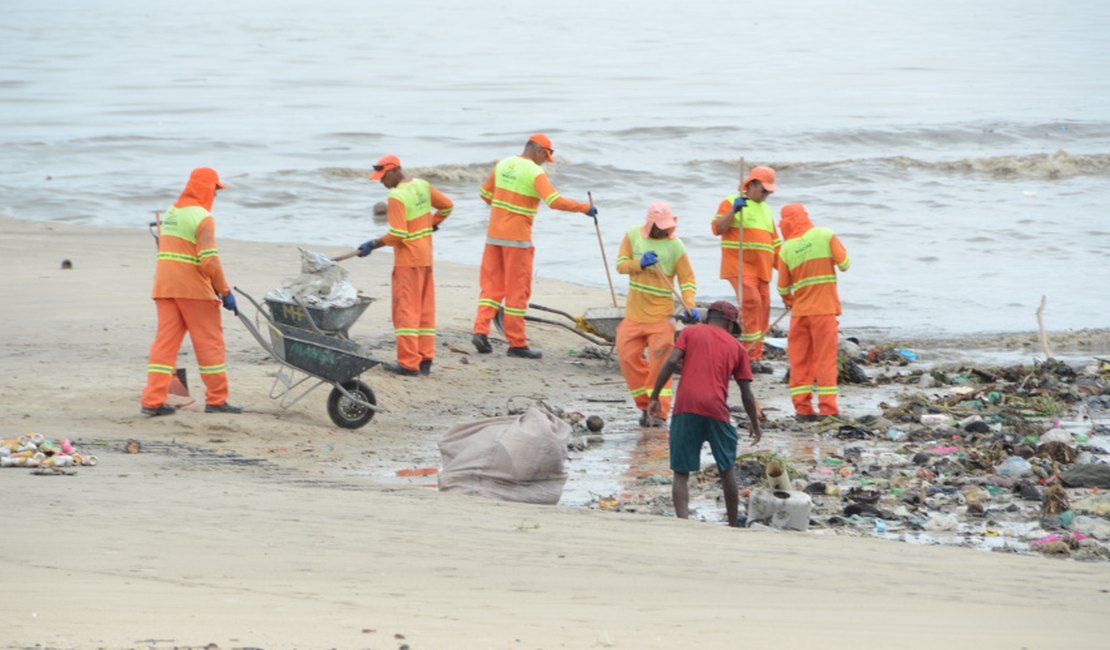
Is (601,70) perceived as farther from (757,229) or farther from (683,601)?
(683,601)

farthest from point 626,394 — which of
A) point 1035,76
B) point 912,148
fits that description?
point 1035,76

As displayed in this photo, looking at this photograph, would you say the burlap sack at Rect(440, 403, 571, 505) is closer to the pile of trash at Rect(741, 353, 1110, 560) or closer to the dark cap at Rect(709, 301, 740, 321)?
the dark cap at Rect(709, 301, 740, 321)

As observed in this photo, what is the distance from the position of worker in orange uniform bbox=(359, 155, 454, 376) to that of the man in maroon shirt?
3.93m

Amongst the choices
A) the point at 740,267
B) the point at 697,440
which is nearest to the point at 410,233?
the point at 740,267

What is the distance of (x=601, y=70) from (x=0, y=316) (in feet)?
149

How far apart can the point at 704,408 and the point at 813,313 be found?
3347 mm

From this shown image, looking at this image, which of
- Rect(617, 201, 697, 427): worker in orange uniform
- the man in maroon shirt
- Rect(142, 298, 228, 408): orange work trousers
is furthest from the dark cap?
Rect(142, 298, 228, 408): orange work trousers

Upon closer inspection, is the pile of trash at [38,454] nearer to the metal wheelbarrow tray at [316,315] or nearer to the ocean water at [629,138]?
the metal wheelbarrow tray at [316,315]

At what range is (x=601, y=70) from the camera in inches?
2272

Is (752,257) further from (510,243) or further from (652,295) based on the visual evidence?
(652,295)

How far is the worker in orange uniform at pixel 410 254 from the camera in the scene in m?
12.0

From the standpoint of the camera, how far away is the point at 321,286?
35.5ft

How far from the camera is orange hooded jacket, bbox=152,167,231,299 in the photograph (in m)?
10.1

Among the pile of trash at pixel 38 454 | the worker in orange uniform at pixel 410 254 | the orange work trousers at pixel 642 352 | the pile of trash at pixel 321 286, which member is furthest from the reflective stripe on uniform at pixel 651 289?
the pile of trash at pixel 38 454
